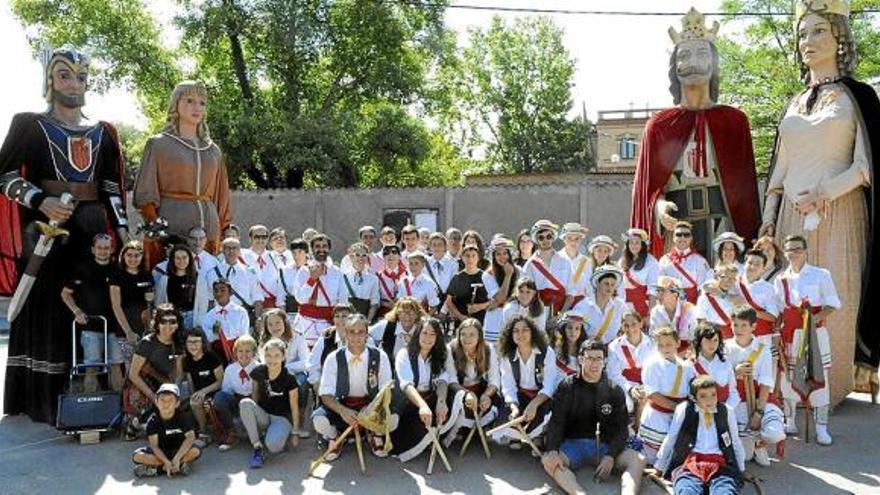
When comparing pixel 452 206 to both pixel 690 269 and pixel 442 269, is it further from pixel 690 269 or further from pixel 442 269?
pixel 690 269

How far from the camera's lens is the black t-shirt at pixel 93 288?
666 centimetres

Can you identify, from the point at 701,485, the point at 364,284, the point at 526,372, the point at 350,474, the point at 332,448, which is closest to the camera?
the point at 701,485

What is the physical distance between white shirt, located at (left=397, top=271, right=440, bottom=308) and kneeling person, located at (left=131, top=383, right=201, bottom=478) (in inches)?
97.9

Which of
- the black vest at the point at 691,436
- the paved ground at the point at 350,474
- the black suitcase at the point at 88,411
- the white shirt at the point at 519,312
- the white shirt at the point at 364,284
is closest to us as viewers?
the black vest at the point at 691,436

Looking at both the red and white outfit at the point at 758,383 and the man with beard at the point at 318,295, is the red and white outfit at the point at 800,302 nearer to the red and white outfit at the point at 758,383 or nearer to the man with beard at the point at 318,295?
the red and white outfit at the point at 758,383

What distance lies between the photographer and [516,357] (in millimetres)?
5836

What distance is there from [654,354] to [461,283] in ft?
7.09

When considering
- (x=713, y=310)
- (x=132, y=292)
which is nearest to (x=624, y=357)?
(x=713, y=310)

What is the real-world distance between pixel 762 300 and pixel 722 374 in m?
1.21

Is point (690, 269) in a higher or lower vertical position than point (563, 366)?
higher

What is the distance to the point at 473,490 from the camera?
16.8 feet

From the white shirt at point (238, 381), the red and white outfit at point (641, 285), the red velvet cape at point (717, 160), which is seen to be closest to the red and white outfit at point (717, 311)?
the red and white outfit at point (641, 285)

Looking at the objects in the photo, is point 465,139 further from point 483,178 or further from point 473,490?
point 473,490

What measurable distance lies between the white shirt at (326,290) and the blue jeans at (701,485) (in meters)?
3.66
